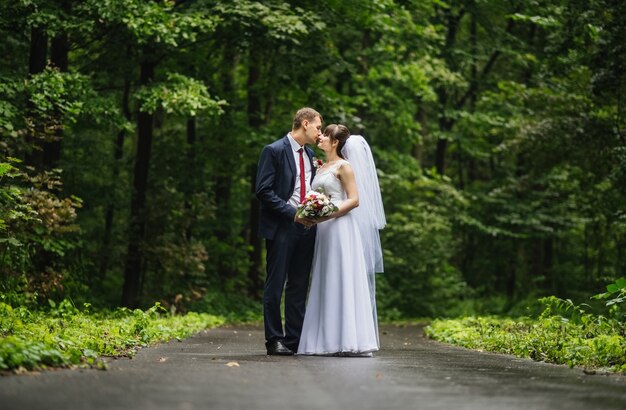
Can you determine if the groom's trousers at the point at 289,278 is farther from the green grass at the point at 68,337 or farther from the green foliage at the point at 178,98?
the green foliage at the point at 178,98

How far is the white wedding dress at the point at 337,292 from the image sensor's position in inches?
381

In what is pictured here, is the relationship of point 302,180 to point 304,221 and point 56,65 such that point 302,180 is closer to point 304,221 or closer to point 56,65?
point 304,221

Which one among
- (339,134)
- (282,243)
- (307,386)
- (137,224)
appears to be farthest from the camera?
(137,224)

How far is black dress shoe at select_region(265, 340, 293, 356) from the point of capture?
31.1 feet

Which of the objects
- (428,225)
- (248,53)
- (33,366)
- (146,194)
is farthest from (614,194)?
(33,366)

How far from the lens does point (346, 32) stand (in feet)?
80.6

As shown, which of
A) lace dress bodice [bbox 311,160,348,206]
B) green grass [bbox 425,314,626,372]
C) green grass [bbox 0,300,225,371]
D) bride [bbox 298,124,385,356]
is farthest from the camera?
lace dress bodice [bbox 311,160,348,206]

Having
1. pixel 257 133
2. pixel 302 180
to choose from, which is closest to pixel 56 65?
pixel 257 133

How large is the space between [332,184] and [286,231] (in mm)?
758

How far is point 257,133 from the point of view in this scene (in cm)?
2305

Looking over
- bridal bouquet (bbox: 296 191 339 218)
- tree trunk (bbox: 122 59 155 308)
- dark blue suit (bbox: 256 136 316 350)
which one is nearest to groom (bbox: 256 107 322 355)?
dark blue suit (bbox: 256 136 316 350)

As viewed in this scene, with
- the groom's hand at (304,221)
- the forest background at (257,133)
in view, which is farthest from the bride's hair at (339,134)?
the forest background at (257,133)

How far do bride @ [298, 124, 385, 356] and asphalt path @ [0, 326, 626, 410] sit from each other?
1.13 m

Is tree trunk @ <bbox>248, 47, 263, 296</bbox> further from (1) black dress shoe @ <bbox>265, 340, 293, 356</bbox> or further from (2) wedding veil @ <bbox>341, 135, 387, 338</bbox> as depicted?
(1) black dress shoe @ <bbox>265, 340, 293, 356</bbox>
